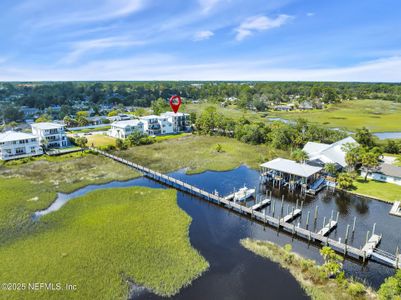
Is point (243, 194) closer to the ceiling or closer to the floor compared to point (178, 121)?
closer to the floor

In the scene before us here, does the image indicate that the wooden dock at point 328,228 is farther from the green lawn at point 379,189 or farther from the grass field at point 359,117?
the grass field at point 359,117

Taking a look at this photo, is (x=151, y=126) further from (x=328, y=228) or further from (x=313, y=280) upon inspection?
(x=313, y=280)

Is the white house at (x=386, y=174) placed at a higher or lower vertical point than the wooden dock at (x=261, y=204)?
higher

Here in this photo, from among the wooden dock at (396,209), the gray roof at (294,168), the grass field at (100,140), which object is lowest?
the grass field at (100,140)

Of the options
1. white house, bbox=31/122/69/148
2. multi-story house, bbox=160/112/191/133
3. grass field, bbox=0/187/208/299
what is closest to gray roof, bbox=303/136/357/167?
grass field, bbox=0/187/208/299

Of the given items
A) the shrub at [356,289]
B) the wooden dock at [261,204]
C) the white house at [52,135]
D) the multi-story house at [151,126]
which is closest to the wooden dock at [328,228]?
the shrub at [356,289]

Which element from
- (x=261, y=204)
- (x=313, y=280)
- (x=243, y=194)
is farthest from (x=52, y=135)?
(x=313, y=280)

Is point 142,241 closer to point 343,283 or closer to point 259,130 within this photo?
point 343,283
